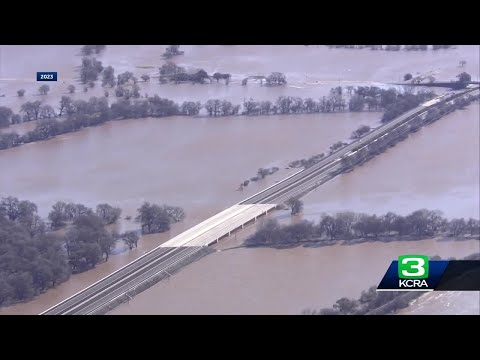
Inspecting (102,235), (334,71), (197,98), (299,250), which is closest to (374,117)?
(334,71)

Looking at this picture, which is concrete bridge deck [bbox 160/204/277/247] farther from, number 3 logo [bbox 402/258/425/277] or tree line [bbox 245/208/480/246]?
number 3 logo [bbox 402/258/425/277]

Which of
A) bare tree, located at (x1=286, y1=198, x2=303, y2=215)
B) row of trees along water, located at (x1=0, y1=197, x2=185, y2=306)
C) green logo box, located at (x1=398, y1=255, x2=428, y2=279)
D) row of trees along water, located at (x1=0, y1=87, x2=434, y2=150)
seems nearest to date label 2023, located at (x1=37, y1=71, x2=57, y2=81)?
row of trees along water, located at (x1=0, y1=87, x2=434, y2=150)

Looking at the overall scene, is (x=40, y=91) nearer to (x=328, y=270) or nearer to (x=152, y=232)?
(x=152, y=232)

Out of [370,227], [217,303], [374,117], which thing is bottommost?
[217,303]

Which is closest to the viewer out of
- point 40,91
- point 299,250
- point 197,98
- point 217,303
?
point 217,303

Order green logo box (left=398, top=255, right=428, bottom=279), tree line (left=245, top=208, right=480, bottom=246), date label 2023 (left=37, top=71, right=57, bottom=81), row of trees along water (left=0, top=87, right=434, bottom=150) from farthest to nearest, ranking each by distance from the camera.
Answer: row of trees along water (left=0, top=87, right=434, bottom=150) < date label 2023 (left=37, top=71, right=57, bottom=81) < tree line (left=245, top=208, right=480, bottom=246) < green logo box (left=398, top=255, right=428, bottom=279)

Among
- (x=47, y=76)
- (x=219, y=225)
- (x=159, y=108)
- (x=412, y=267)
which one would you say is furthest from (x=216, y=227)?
(x=47, y=76)
